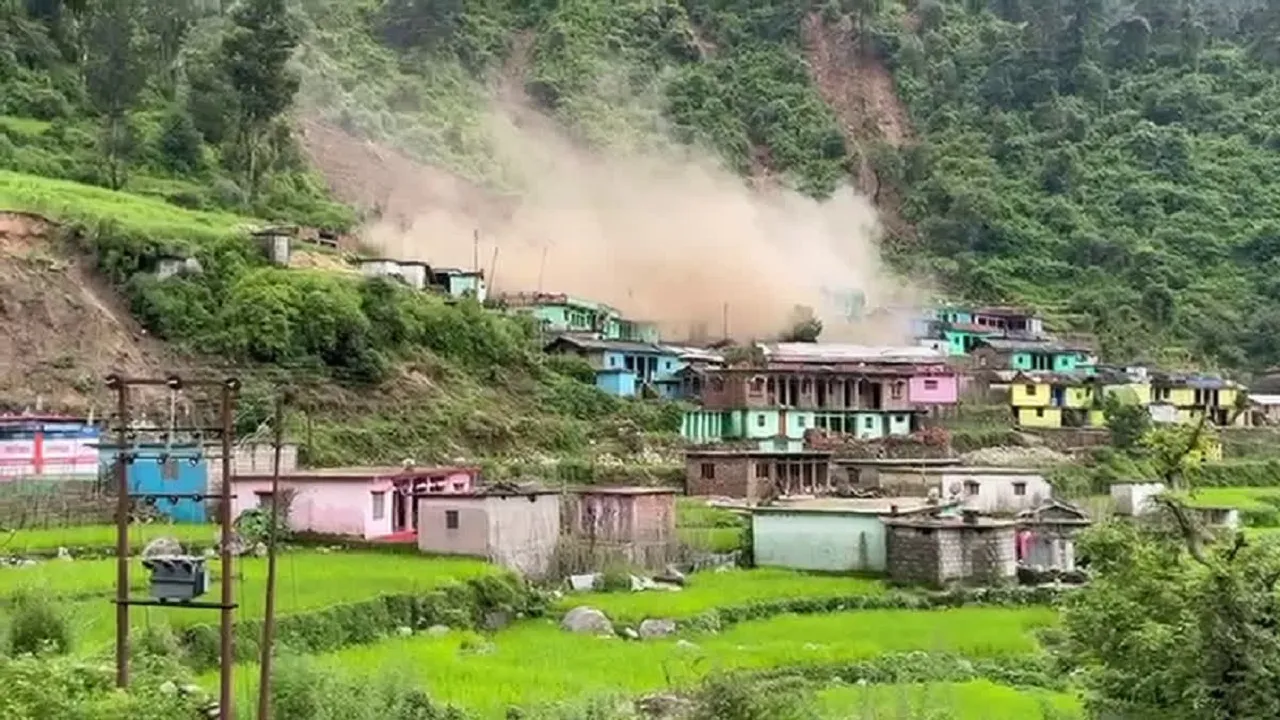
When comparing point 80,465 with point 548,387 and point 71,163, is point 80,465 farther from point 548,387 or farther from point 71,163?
point 71,163

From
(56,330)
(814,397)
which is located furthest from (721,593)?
(814,397)

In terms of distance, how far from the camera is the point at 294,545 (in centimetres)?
3041

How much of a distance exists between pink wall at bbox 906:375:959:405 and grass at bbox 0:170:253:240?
2146cm

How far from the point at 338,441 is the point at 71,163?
17.4m

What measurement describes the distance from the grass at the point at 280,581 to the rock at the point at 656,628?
317 centimetres

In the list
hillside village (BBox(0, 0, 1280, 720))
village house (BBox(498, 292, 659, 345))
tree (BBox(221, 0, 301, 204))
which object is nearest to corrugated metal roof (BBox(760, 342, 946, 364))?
hillside village (BBox(0, 0, 1280, 720))

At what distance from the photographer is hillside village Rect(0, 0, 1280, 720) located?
18188 millimetres

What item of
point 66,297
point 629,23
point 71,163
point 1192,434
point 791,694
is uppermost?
point 629,23

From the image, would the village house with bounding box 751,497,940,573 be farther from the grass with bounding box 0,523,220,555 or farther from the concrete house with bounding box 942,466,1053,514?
the grass with bounding box 0,523,220,555

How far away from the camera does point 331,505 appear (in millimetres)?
31156

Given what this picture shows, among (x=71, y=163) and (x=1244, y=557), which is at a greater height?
(x=71, y=163)

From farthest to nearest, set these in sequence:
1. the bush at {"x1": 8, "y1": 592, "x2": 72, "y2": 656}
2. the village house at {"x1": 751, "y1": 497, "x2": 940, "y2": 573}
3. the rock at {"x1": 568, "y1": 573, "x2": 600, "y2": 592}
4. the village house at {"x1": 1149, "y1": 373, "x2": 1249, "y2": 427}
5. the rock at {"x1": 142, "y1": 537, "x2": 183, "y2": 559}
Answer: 1. the village house at {"x1": 1149, "y1": 373, "x2": 1249, "y2": 427}
2. the village house at {"x1": 751, "y1": 497, "x2": 940, "y2": 573}
3. the rock at {"x1": 568, "y1": 573, "x2": 600, "y2": 592}
4. the rock at {"x1": 142, "y1": 537, "x2": 183, "y2": 559}
5. the bush at {"x1": 8, "y1": 592, "x2": 72, "y2": 656}

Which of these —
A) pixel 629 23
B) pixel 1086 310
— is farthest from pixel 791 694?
pixel 629 23

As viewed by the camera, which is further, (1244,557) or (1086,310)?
(1086,310)
